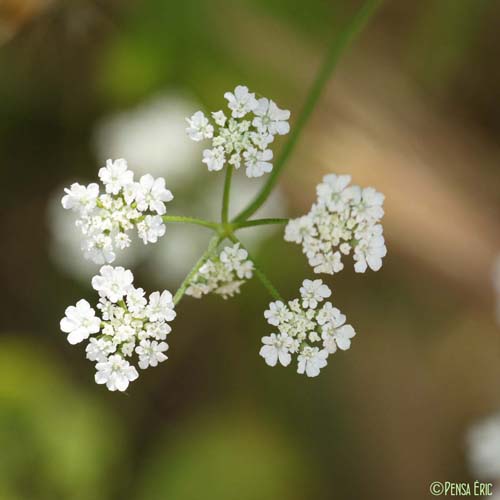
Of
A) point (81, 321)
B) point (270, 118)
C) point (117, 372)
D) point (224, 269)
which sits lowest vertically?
point (117, 372)

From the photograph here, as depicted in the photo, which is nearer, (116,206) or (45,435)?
(116,206)

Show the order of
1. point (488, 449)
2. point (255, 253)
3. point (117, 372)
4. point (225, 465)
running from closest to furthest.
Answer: point (117, 372) → point (488, 449) → point (255, 253) → point (225, 465)

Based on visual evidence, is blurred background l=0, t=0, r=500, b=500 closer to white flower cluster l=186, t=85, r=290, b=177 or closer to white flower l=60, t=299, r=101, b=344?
white flower cluster l=186, t=85, r=290, b=177

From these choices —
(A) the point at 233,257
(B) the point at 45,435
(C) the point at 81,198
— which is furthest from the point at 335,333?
(B) the point at 45,435

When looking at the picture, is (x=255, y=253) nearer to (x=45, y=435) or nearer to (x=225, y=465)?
(x=225, y=465)

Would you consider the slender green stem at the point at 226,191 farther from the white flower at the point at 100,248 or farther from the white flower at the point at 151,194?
the white flower at the point at 100,248

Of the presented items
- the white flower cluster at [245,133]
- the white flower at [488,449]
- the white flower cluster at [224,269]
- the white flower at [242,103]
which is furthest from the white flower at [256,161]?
the white flower at [488,449]

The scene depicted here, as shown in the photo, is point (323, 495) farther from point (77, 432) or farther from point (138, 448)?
point (77, 432)
